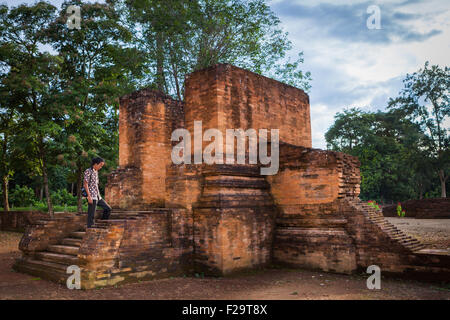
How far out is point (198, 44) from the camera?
55.8 ft

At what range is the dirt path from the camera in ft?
17.6

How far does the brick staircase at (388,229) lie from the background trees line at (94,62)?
10415 mm

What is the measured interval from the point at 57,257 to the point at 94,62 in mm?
11591

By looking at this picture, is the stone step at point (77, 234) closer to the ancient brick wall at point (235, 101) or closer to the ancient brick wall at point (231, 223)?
the ancient brick wall at point (231, 223)

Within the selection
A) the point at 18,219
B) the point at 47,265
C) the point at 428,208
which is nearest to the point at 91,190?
the point at 47,265

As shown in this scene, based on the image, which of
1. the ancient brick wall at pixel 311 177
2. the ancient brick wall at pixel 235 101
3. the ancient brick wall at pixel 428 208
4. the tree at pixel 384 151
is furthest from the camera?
the tree at pixel 384 151

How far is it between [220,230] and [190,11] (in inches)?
495

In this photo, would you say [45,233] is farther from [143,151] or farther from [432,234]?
[432,234]

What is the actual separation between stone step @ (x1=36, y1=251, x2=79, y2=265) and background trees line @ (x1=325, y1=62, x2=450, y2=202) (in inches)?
1190

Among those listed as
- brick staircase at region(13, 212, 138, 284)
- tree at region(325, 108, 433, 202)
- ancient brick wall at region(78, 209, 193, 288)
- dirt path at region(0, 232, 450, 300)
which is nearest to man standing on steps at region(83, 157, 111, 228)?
brick staircase at region(13, 212, 138, 284)

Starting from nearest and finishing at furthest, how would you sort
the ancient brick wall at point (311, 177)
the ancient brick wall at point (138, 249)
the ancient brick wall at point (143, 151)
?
the ancient brick wall at point (138, 249), the ancient brick wall at point (311, 177), the ancient brick wall at point (143, 151)

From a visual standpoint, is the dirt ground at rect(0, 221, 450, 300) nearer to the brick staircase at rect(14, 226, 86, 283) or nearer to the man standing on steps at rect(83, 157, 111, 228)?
the brick staircase at rect(14, 226, 86, 283)

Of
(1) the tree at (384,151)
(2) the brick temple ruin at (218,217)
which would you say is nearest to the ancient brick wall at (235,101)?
(2) the brick temple ruin at (218,217)

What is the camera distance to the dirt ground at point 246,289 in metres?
5.34
